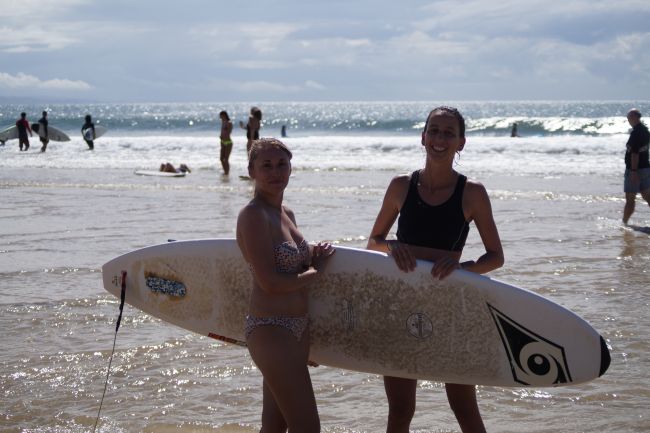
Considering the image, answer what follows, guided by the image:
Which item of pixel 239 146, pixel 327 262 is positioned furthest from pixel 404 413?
pixel 239 146

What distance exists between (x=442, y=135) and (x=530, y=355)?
37.3 inches

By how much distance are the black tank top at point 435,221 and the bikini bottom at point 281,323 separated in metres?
0.57

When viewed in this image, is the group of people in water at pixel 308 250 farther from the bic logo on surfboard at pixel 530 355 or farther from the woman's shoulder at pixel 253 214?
the bic logo on surfboard at pixel 530 355

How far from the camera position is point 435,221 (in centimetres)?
307

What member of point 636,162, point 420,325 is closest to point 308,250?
point 420,325

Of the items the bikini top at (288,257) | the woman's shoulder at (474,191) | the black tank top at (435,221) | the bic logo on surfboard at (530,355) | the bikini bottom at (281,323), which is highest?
the woman's shoulder at (474,191)

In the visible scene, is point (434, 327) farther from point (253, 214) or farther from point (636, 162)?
point (636, 162)

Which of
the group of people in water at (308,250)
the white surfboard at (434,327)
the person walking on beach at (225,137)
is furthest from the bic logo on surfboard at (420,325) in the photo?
the person walking on beach at (225,137)

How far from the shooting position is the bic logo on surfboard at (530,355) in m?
3.20

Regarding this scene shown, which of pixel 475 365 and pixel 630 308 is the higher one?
pixel 475 365

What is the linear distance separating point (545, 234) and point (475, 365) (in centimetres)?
635

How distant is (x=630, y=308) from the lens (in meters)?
5.88

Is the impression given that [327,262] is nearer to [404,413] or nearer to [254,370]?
[404,413]

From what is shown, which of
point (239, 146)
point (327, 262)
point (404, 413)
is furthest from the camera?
point (239, 146)
